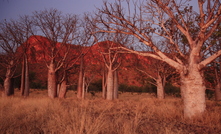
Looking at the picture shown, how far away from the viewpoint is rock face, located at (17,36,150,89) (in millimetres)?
13438

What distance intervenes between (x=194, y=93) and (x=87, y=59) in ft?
50.7

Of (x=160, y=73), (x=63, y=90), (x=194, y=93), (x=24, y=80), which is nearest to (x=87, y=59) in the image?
(x=63, y=90)

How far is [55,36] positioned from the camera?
1238cm

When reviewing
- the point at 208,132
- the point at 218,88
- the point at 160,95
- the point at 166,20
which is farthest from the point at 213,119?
the point at 160,95

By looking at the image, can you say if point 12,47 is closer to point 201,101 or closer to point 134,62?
point 134,62

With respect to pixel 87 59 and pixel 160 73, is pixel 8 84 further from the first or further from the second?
Answer: pixel 160 73

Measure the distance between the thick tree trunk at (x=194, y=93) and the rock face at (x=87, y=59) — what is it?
4477 mm

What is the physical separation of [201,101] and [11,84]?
14580mm

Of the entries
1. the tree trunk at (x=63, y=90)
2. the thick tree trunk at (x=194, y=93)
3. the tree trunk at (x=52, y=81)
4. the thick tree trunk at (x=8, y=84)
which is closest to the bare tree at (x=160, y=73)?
the tree trunk at (x=63, y=90)

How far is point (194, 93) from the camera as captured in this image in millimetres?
5070

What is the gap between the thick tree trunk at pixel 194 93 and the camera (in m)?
5.03

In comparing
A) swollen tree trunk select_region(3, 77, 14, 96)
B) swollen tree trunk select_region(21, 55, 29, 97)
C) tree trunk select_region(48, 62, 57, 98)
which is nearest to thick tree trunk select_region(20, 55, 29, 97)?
swollen tree trunk select_region(21, 55, 29, 97)

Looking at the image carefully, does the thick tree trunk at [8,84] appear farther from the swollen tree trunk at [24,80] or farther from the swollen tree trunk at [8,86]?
the swollen tree trunk at [24,80]

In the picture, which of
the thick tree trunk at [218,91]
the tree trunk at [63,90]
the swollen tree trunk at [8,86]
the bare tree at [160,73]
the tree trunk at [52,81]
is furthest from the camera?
the bare tree at [160,73]
